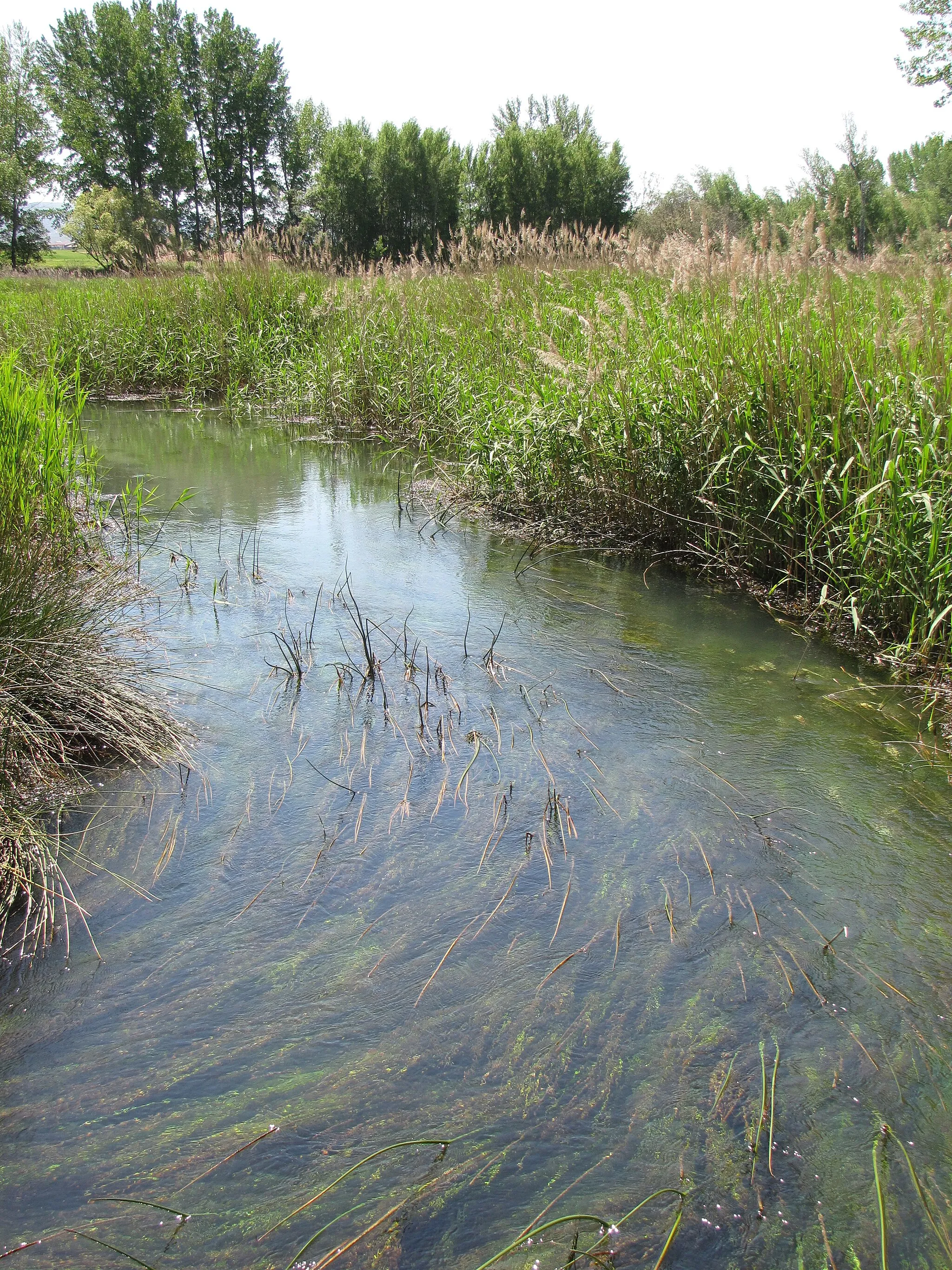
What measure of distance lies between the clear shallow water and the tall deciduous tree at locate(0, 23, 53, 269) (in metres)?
42.0

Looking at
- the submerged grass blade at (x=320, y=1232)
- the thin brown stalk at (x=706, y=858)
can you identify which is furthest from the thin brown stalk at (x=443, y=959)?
the thin brown stalk at (x=706, y=858)

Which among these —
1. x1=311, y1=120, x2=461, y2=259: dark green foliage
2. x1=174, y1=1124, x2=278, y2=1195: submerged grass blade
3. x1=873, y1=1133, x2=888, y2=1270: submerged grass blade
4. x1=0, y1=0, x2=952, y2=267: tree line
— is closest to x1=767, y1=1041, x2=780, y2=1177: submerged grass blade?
x1=873, y1=1133, x2=888, y2=1270: submerged grass blade

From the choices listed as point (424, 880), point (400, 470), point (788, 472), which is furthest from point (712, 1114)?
point (400, 470)

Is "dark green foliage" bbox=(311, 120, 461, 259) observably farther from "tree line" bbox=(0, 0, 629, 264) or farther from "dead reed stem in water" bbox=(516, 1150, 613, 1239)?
"dead reed stem in water" bbox=(516, 1150, 613, 1239)

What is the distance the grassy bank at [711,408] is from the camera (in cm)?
364

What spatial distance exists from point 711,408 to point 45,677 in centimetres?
340

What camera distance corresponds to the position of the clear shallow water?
151 centimetres

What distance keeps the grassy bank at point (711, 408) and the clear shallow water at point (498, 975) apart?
0.66 metres

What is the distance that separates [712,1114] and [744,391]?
3.63 metres

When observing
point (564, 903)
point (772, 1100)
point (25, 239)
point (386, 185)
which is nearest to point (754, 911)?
point (564, 903)

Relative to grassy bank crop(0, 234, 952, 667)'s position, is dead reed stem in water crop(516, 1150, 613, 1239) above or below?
below

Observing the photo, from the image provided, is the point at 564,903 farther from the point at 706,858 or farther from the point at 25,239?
the point at 25,239

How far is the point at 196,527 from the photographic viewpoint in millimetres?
5664

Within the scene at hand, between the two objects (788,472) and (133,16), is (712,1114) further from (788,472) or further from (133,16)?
(133,16)
